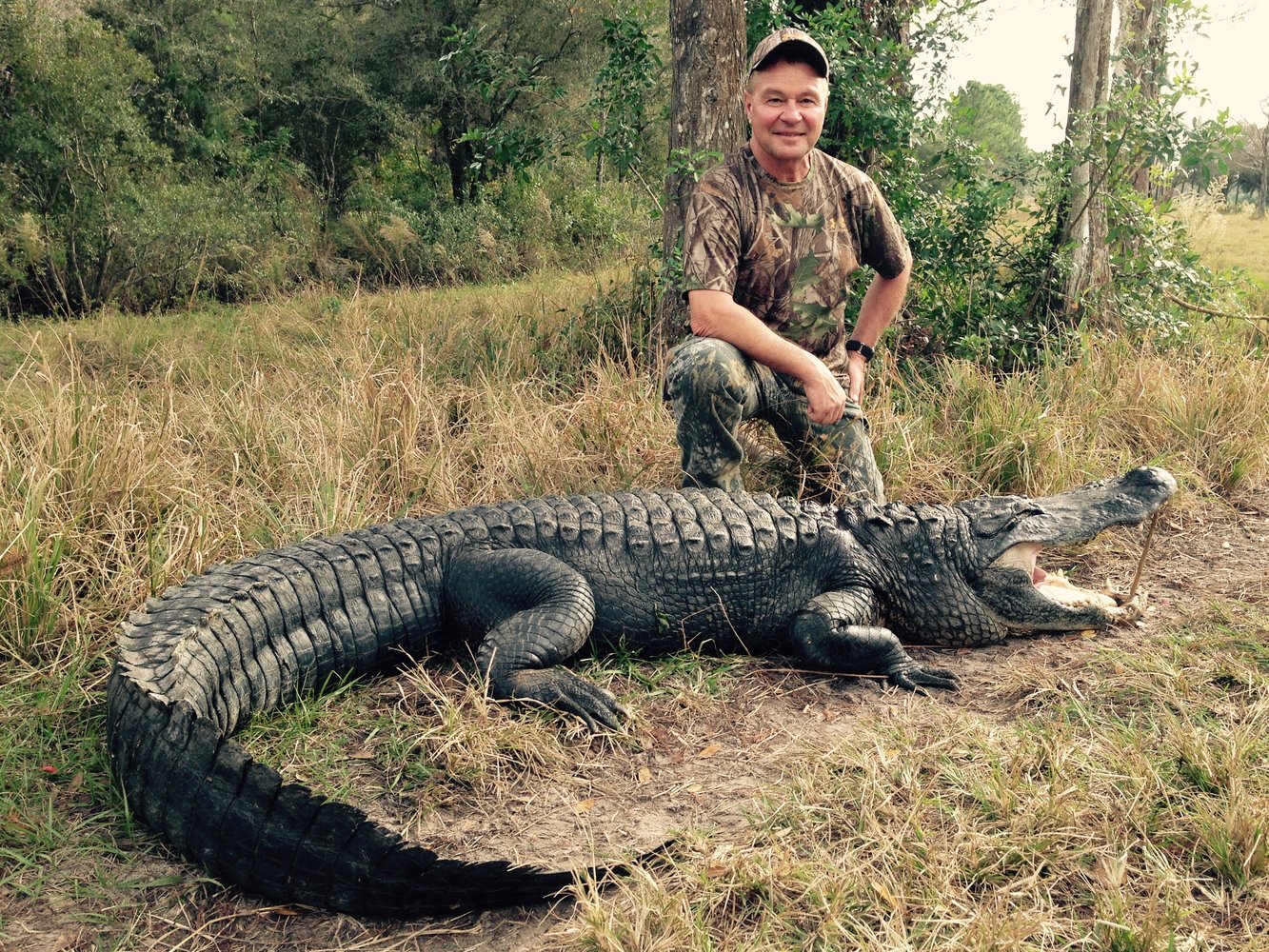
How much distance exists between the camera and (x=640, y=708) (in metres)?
2.74

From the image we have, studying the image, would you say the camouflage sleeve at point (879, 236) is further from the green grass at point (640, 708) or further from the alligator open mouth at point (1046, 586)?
the alligator open mouth at point (1046, 586)

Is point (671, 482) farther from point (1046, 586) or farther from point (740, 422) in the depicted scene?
point (1046, 586)

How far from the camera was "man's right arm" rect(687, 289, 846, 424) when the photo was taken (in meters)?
3.26

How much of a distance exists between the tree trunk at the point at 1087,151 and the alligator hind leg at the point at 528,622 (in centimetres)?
430

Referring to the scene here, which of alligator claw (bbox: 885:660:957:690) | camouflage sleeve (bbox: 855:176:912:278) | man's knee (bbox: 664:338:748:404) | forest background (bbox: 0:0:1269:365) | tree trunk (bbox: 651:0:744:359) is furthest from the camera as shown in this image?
forest background (bbox: 0:0:1269:365)

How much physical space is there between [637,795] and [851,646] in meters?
0.92

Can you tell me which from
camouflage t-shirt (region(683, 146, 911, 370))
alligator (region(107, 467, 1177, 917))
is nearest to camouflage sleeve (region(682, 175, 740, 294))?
camouflage t-shirt (region(683, 146, 911, 370))

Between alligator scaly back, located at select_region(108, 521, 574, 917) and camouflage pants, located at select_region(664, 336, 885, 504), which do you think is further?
camouflage pants, located at select_region(664, 336, 885, 504)

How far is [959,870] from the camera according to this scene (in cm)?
186

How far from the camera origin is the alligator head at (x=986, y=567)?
10.3 ft

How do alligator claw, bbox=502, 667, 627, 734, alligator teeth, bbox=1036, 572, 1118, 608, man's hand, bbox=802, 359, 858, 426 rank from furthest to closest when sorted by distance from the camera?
man's hand, bbox=802, 359, 858, 426 < alligator teeth, bbox=1036, 572, 1118, 608 < alligator claw, bbox=502, 667, 627, 734

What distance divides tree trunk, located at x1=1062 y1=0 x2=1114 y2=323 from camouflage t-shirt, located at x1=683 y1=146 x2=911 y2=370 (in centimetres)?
244

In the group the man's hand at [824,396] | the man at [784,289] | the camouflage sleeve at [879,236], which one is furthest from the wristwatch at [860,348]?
the man's hand at [824,396]

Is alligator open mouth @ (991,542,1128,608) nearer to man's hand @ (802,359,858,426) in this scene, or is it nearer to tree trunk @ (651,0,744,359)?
man's hand @ (802,359,858,426)
